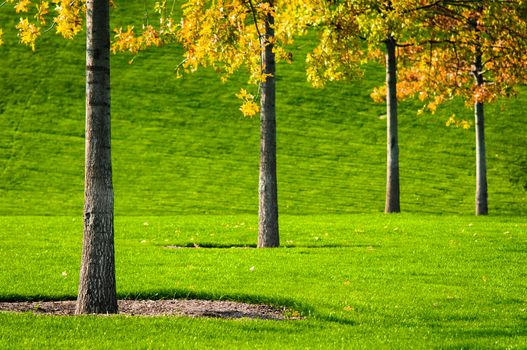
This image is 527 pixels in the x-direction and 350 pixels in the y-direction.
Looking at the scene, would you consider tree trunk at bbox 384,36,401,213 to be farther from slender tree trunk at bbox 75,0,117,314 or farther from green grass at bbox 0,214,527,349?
slender tree trunk at bbox 75,0,117,314

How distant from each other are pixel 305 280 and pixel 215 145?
113 feet

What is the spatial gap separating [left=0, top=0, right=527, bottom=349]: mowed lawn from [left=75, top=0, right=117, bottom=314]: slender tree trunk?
106 centimetres

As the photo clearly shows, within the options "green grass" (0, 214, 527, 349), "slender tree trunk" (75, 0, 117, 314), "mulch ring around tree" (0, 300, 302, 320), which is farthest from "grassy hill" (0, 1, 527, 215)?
"slender tree trunk" (75, 0, 117, 314)

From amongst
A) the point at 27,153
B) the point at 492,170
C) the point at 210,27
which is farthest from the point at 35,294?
the point at 492,170

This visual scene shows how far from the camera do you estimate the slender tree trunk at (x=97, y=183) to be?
12.6m

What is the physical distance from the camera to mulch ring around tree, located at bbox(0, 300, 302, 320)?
13.4 m

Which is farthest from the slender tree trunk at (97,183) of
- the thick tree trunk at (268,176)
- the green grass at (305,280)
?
the thick tree trunk at (268,176)

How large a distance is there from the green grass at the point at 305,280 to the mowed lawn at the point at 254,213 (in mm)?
56

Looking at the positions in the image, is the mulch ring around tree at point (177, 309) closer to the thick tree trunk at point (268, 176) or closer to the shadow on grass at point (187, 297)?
the shadow on grass at point (187, 297)

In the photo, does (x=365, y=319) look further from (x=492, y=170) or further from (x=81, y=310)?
(x=492, y=170)

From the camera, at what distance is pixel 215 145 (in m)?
50.8

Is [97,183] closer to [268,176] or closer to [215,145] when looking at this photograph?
[268,176]

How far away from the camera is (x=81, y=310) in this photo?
12852 millimetres

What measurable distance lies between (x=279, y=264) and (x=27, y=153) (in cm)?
3293
